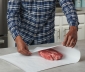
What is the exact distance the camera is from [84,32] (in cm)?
318

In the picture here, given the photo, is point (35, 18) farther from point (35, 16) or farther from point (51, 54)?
point (51, 54)

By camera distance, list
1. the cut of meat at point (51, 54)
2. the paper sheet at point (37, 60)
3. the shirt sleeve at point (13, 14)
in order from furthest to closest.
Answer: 1. the shirt sleeve at point (13, 14)
2. the cut of meat at point (51, 54)
3. the paper sheet at point (37, 60)

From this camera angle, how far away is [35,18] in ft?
4.78

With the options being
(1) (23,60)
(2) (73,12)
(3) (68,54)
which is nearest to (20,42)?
(1) (23,60)

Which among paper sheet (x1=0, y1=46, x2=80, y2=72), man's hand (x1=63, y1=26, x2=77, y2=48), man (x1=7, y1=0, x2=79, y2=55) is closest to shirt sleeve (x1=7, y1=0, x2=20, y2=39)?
man (x1=7, y1=0, x2=79, y2=55)

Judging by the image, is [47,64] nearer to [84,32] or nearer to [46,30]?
[46,30]

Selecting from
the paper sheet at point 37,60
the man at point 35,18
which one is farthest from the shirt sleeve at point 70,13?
the paper sheet at point 37,60

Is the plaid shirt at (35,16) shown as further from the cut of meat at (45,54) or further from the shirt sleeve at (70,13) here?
the cut of meat at (45,54)

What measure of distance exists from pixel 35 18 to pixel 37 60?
0.40 metres

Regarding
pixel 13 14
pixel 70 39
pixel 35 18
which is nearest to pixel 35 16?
pixel 35 18

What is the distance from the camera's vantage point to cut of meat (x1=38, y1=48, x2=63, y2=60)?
1.16 m

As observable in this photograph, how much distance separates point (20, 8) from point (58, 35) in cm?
158

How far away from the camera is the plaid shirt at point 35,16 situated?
53.8 inches

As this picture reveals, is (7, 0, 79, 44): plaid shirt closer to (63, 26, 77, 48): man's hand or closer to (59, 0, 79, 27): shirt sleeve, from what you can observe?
(59, 0, 79, 27): shirt sleeve
